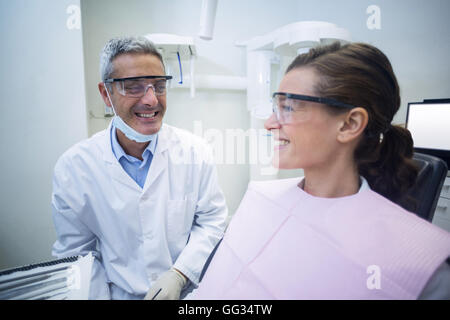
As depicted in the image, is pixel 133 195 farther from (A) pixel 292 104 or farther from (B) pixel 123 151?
(A) pixel 292 104

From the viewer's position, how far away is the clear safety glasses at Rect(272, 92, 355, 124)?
505mm

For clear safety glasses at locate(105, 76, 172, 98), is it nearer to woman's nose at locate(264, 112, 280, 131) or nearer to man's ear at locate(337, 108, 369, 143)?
woman's nose at locate(264, 112, 280, 131)

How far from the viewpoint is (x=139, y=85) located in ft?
2.45

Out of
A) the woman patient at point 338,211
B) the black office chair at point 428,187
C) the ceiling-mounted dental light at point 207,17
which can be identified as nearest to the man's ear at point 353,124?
the woman patient at point 338,211

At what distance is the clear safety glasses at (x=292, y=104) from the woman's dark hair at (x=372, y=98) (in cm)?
1

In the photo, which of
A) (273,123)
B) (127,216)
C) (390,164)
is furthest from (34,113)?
(390,164)

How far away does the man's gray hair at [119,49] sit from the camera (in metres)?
0.74

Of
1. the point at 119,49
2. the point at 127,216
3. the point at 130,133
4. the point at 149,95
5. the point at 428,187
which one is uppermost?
the point at 119,49

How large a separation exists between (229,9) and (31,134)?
764mm

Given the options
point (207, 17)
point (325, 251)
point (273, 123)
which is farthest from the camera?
point (207, 17)

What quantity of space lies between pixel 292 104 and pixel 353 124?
0.44 ft

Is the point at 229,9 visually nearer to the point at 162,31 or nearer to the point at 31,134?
the point at 162,31

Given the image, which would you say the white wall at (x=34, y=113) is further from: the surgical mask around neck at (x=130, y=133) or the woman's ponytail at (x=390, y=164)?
the woman's ponytail at (x=390, y=164)

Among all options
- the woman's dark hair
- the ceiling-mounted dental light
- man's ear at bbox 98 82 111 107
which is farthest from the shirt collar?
the woman's dark hair
